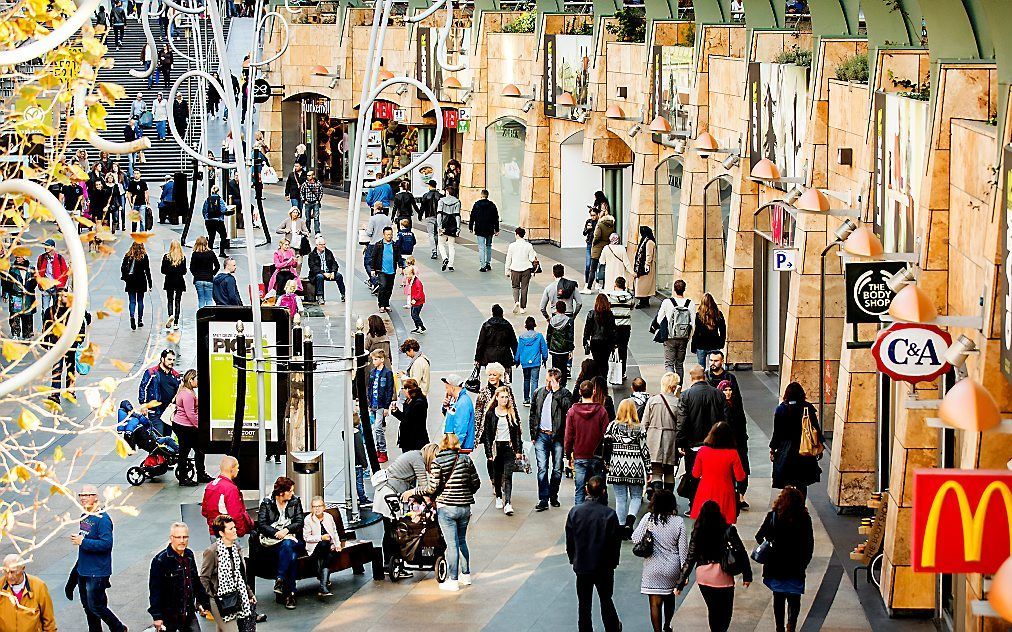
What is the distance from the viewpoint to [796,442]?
629 inches

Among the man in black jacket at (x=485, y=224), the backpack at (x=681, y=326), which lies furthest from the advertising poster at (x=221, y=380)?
the man in black jacket at (x=485, y=224)

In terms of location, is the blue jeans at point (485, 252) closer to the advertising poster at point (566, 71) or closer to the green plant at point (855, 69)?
the advertising poster at point (566, 71)

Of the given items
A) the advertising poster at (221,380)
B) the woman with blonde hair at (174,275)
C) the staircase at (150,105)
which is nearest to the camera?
the advertising poster at (221,380)

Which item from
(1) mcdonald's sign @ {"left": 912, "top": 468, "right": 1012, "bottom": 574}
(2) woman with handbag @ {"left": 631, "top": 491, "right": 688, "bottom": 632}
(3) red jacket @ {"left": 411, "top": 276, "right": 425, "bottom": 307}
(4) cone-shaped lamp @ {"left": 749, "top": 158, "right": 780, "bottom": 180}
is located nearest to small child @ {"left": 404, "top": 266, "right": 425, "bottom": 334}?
(3) red jacket @ {"left": 411, "top": 276, "right": 425, "bottom": 307}

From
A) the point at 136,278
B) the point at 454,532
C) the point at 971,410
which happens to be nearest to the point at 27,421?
the point at 971,410

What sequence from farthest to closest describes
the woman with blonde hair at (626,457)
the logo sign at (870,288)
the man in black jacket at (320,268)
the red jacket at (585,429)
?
the man in black jacket at (320,268)
the red jacket at (585,429)
the woman with blonde hair at (626,457)
the logo sign at (870,288)

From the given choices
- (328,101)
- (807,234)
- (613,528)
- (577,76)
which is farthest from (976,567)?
(328,101)

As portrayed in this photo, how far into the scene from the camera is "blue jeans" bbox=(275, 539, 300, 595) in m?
14.1

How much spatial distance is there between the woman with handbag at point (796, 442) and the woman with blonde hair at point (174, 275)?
12079 millimetres

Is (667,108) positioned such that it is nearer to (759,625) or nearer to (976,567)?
(759,625)

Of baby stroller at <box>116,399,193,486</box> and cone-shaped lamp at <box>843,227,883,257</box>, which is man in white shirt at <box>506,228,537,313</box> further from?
cone-shaped lamp at <box>843,227,883,257</box>

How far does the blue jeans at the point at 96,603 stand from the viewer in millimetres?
13203

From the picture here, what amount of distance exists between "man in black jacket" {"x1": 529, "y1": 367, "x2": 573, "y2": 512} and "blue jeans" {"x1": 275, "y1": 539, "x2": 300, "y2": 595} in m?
3.35

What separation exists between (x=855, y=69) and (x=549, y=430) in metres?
5.48
